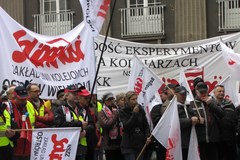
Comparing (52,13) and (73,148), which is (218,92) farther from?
(52,13)

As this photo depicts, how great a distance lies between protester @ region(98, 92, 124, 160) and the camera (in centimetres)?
1235

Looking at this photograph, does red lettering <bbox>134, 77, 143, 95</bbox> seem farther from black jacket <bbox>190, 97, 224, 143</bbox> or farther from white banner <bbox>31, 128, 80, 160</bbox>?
white banner <bbox>31, 128, 80, 160</bbox>

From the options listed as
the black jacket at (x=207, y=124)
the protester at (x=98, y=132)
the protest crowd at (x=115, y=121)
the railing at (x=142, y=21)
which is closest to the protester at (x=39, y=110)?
the protest crowd at (x=115, y=121)

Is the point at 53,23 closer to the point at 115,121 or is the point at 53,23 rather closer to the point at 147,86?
the point at 147,86

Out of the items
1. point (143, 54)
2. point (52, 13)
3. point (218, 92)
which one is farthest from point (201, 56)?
point (52, 13)

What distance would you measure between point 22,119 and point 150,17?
41.5ft

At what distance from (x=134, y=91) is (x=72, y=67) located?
169 centimetres

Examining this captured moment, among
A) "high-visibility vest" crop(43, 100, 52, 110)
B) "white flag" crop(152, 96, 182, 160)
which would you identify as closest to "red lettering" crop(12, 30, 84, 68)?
"high-visibility vest" crop(43, 100, 52, 110)

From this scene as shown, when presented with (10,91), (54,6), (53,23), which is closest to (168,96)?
(10,91)

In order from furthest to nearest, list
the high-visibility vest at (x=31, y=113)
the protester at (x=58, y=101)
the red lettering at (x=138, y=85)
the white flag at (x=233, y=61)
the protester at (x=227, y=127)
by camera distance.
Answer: the red lettering at (x=138, y=85) → the white flag at (x=233, y=61) → the protester at (x=227, y=127) → the protester at (x=58, y=101) → the high-visibility vest at (x=31, y=113)

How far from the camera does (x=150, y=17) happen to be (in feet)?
74.4

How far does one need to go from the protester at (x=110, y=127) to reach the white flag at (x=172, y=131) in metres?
0.93

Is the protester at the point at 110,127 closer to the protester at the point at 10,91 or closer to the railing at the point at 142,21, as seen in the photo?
the protester at the point at 10,91

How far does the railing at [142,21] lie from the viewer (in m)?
22.6
